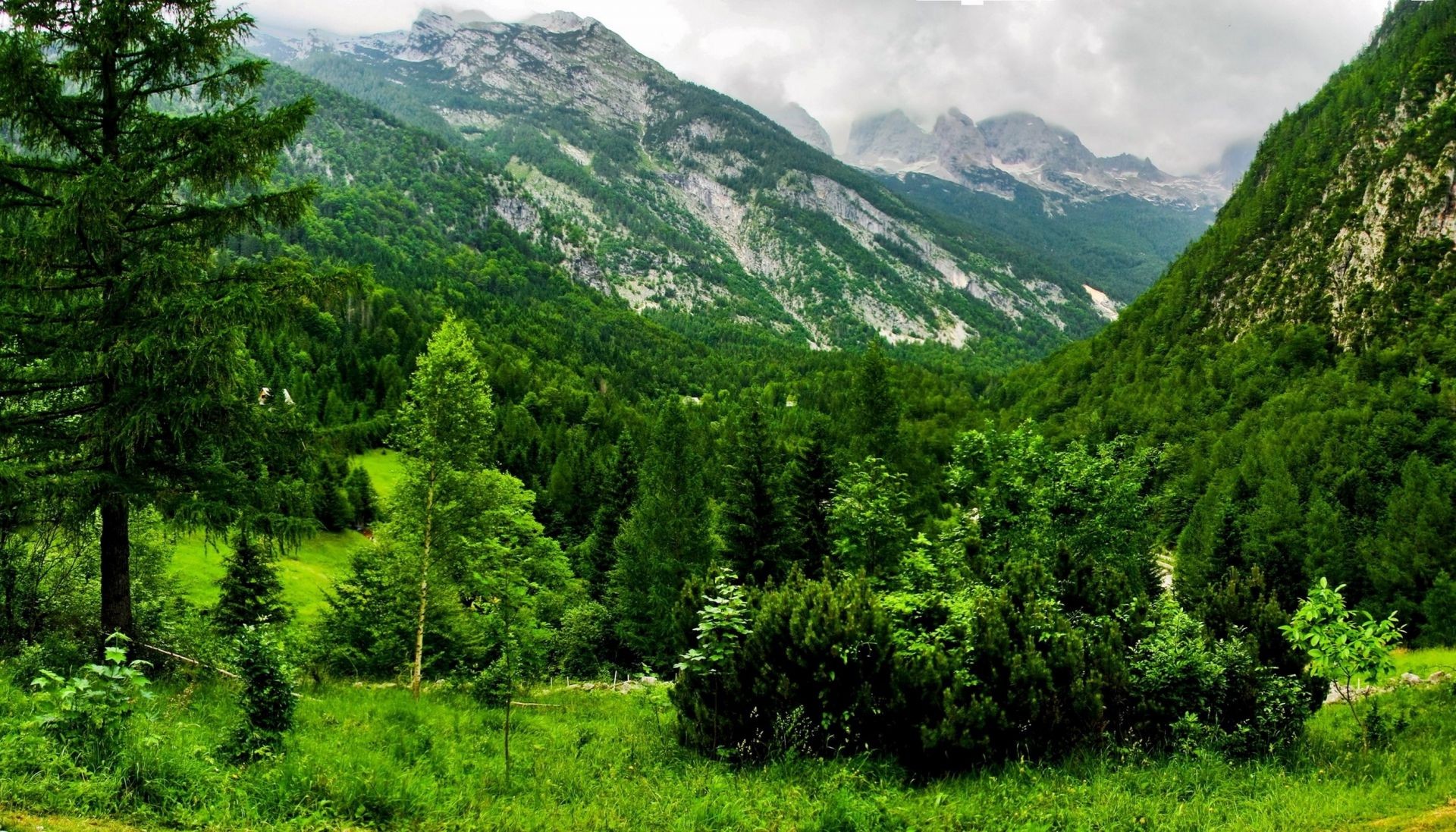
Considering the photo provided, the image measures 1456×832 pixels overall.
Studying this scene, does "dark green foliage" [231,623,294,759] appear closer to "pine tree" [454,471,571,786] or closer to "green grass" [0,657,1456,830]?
"green grass" [0,657,1456,830]

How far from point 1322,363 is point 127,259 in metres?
96.8

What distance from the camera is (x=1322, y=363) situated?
7388 cm

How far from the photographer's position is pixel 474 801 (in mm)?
7922

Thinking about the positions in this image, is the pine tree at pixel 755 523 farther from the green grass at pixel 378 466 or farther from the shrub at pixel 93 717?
the green grass at pixel 378 466

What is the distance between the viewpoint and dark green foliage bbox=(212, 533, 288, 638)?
21438 mm

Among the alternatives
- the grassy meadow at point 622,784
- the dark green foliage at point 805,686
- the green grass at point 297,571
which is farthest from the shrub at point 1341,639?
the green grass at point 297,571

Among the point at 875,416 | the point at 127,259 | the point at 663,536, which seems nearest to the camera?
the point at 127,259

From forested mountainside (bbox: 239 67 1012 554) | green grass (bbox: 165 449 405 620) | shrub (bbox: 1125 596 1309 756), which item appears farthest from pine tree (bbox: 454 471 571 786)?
shrub (bbox: 1125 596 1309 756)

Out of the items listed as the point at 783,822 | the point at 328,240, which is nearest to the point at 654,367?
the point at 328,240

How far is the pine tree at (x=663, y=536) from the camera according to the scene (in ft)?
99.7

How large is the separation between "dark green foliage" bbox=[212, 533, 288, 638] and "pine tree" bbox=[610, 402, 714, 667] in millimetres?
13517

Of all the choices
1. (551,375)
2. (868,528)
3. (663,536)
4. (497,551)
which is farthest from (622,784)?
(551,375)

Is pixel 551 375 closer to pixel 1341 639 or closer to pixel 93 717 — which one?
pixel 93 717

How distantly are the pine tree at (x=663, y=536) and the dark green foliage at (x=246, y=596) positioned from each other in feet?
44.3
